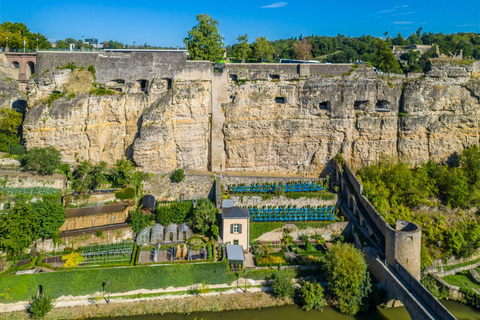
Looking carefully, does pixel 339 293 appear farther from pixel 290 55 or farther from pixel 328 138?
pixel 290 55

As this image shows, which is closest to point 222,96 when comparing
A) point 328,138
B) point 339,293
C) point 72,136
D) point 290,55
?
point 328,138

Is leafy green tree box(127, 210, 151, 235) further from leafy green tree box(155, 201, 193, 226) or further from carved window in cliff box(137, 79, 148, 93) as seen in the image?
carved window in cliff box(137, 79, 148, 93)

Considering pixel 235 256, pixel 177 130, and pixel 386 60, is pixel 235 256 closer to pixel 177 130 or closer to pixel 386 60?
pixel 177 130

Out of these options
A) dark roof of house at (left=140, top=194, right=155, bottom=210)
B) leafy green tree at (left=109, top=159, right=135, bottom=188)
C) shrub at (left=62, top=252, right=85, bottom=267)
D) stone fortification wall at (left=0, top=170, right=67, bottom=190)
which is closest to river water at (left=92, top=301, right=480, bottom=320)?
shrub at (left=62, top=252, right=85, bottom=267)

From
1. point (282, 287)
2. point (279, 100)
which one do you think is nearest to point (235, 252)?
point (282, 287)

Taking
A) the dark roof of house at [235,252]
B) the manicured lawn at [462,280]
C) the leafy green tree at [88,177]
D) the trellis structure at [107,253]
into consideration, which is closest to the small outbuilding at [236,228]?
the dark roof of house at [235,252]

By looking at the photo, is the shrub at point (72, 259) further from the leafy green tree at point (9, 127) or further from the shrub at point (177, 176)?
the leafy green tree at point (9, 127)
